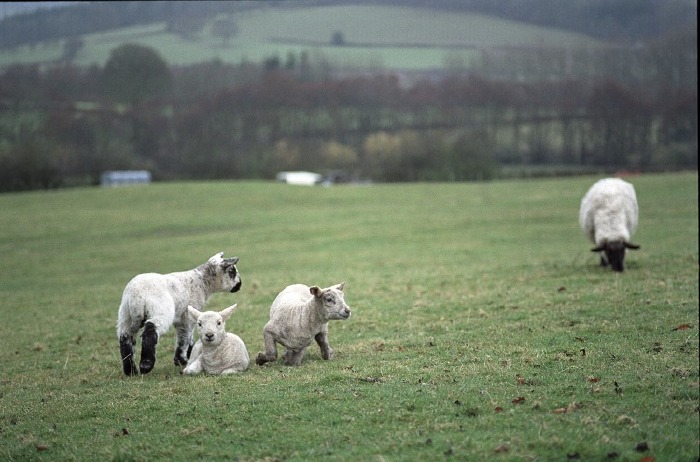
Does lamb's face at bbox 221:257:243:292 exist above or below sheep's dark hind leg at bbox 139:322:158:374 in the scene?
above

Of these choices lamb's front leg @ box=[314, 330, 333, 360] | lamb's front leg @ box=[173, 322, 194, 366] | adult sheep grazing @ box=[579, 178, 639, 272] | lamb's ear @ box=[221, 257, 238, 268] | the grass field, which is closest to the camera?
the grass field

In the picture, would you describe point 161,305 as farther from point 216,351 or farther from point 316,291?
point 316,291

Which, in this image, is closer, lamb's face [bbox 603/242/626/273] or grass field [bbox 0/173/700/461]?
grass field [bbox 0/173/700/461]

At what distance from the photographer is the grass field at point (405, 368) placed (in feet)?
28.7

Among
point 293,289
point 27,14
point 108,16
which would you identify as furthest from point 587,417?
point 27,14

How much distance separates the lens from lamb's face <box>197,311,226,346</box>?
12.1 metres

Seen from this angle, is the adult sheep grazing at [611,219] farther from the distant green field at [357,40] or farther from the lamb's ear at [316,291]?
the distant green field at [357,40]

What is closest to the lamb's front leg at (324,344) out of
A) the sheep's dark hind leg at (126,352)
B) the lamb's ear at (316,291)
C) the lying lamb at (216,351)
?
the lamb's ear at (316,291)

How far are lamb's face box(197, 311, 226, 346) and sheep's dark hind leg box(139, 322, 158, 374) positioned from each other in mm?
675

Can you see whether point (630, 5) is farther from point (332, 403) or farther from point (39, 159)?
point (332, 403)

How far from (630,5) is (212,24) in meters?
103

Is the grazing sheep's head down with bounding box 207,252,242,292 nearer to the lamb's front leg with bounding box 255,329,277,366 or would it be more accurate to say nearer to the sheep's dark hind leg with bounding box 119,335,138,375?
the lamb's front leg with bounding box 255,329,277,366

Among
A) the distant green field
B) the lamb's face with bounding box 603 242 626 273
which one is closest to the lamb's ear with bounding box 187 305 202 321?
the lamb's face with bounding box 603 242 626 273

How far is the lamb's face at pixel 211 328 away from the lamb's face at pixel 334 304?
5.07ft
